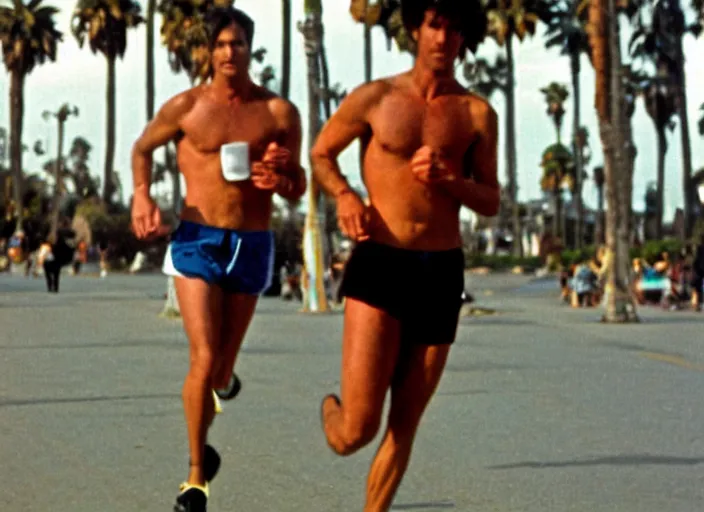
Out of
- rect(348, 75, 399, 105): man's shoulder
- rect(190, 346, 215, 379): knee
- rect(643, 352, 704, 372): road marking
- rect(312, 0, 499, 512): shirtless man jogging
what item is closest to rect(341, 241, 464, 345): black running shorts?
rect(312, 0, 499, 512): shirtless man jogging

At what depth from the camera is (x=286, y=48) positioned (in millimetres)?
45312

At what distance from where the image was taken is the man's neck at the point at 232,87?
26.3 ft

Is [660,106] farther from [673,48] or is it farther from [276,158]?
[276,158]

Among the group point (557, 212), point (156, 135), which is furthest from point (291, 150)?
point (557, 212)

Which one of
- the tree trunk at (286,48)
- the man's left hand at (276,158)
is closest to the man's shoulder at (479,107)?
the man's left hand at (276,158)

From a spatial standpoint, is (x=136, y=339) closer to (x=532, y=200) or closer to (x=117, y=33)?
(x=117, y=33)

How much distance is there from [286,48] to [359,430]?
39.2 metres

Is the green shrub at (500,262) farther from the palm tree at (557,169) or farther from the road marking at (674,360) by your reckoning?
the road marking at (674,360)

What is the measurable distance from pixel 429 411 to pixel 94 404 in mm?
2244

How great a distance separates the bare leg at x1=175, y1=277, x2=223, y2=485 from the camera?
7684 millimetres

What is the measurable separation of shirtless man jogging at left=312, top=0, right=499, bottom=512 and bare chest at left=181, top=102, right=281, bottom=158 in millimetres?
1343

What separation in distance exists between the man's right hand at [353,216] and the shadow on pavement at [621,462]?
3.34 m

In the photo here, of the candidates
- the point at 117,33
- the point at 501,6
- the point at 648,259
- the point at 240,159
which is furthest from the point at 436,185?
the point at 117,33

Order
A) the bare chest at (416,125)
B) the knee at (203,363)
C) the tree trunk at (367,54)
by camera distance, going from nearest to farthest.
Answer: the bare chest at (416,125) → the knee at (203,363) → the tree trunk at (367,54)
